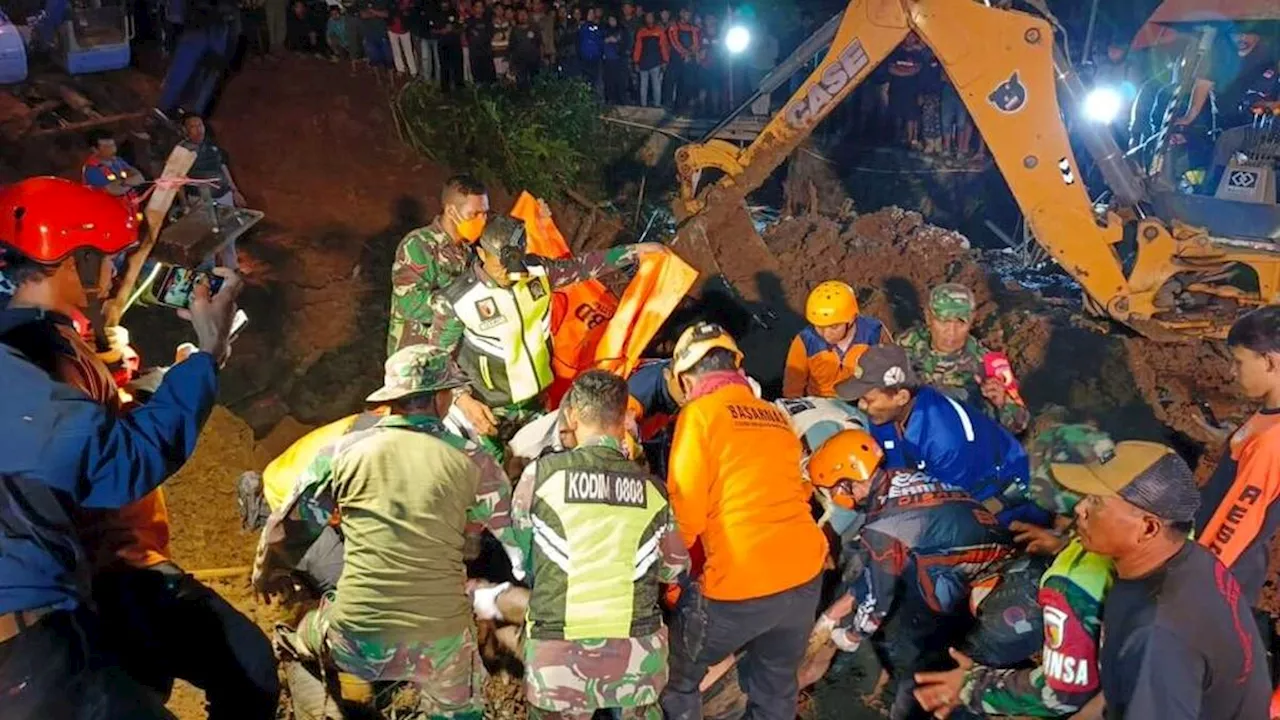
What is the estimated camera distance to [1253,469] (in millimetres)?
3939

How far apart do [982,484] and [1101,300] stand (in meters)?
3.50

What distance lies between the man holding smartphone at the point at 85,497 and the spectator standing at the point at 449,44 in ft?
38.2

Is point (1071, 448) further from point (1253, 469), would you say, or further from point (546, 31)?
point (546, 31)

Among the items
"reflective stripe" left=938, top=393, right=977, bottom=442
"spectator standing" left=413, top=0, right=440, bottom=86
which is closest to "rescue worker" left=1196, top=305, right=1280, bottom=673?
"reflective stripe" left=938, top=393, right=977, bottom=442

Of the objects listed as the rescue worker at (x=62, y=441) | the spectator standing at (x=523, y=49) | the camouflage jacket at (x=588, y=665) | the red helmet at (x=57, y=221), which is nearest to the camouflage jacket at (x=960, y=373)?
the camouflage jacket at (x=588, y=665)

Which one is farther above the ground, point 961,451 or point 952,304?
point 952,304

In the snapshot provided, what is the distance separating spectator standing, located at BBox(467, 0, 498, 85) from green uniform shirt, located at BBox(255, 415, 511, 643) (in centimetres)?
1150

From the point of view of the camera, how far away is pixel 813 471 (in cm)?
473

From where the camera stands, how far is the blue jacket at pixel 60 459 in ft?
8.50

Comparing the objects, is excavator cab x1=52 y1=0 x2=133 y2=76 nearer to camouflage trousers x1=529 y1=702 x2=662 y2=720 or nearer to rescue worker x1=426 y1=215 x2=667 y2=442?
rescue worker x1=426 y1=215 x2=667 y2=442

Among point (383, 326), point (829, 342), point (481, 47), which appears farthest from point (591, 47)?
point (829, 342)

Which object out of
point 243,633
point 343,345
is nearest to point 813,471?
point 243,633

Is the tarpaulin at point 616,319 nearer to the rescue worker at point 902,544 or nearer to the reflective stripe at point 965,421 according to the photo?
the rescue worker at point 902,544

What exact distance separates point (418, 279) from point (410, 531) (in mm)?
2350
